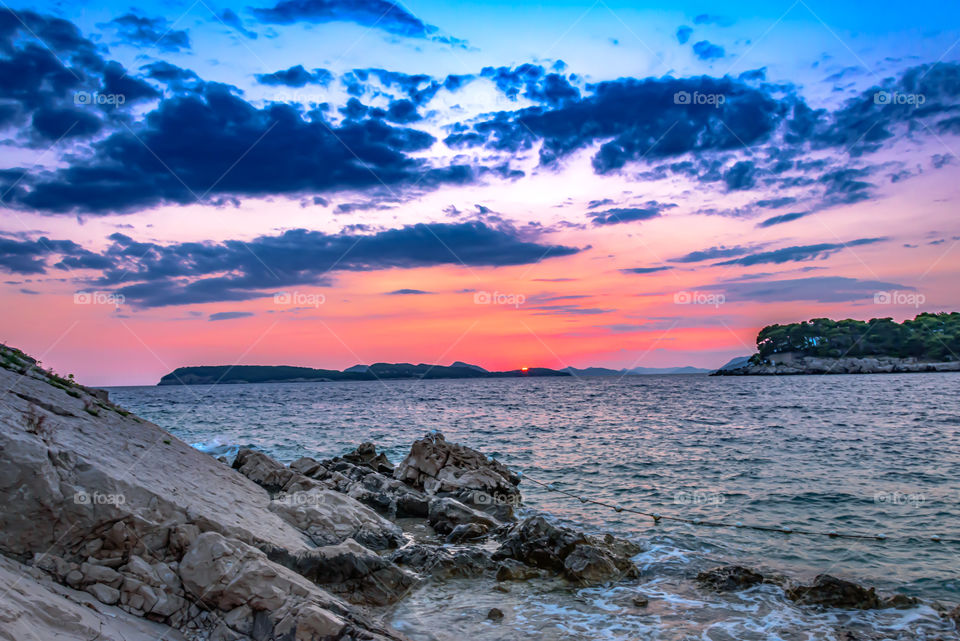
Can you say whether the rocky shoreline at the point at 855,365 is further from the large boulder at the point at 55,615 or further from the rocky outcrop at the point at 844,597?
the large boulder at the point at 55,615

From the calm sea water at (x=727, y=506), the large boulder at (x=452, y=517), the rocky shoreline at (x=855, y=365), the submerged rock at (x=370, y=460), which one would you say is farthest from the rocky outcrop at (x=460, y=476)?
the rocky shoreline at (x=855, y=365)

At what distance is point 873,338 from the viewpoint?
525ft

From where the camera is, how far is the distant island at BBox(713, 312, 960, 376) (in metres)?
149

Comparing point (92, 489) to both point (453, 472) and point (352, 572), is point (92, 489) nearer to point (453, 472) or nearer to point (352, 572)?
point (352, 572)

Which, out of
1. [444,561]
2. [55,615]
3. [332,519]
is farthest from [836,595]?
[55,615]

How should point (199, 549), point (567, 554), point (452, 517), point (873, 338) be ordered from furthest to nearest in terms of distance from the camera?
point (873, 338) → point (452, 517) → point (567, 554) → point (199, 549)

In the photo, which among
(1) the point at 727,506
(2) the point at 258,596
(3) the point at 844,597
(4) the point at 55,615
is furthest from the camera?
(1) the point at 727,506

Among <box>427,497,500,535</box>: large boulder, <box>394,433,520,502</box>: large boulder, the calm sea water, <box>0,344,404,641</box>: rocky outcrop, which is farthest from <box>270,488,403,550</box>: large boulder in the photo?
<box>394,433,520,502</box>: large boulder

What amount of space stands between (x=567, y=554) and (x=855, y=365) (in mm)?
173374

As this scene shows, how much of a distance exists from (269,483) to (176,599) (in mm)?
9211

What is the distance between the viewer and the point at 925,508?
16.3 m

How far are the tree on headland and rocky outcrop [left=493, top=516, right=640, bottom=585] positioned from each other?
179m

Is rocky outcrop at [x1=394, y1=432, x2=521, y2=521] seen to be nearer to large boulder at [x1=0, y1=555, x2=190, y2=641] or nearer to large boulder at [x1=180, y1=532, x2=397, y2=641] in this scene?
large boulder at [x1=180, y1=532, x2=397, y2=641]

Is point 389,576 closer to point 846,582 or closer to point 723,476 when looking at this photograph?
point 846,582
